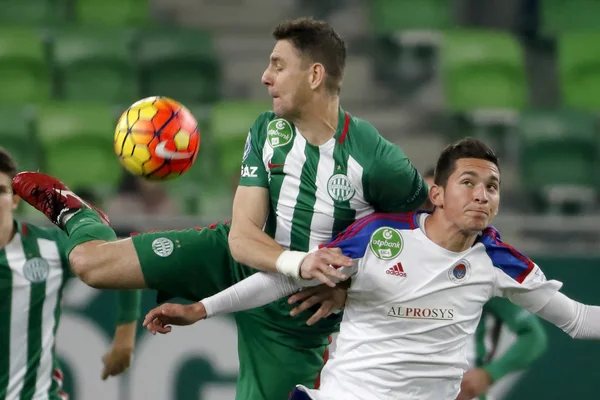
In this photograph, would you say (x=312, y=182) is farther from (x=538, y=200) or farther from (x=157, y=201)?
(x=538, y=200)

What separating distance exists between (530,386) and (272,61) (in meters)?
2.94

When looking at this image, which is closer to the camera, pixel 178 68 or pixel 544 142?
pixel 544 142

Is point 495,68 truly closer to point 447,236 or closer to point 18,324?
point 447,236

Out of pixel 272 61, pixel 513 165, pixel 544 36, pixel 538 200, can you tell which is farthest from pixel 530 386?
pixel 544 36

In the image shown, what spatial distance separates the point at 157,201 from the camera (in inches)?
290

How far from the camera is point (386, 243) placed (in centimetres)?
413

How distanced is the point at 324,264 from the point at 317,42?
3.36 feet

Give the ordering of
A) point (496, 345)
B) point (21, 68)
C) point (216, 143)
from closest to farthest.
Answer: point (496, 345), point (216, 143), point (21, 68)

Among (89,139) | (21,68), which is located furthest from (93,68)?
(89,139)

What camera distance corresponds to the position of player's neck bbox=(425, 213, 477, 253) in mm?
4152

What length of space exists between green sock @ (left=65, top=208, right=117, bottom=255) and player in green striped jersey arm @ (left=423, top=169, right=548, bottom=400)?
51.0 inches

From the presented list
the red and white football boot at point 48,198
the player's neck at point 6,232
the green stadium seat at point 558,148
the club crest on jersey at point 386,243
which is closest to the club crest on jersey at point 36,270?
the player's neck at point 6,232

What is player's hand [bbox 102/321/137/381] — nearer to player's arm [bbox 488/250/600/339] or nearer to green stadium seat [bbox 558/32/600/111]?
player's arm [bbox 488/250/600/339]

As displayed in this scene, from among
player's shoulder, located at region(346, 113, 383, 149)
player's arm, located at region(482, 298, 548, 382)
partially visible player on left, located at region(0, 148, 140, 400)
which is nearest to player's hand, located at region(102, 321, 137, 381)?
partially visible player on left, located at region(0, 148, 140, 400)
